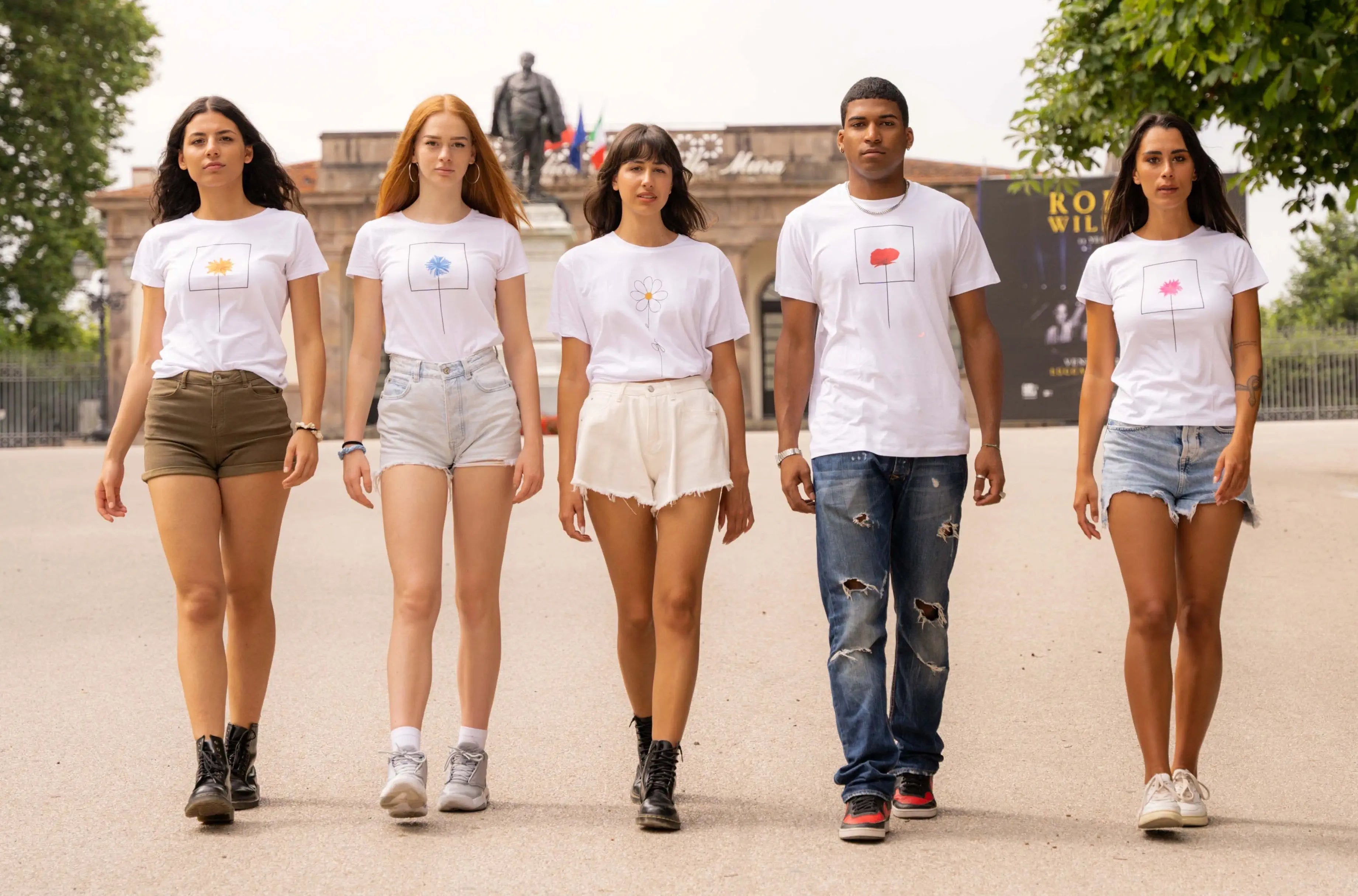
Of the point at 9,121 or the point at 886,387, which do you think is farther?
the point at 9,121

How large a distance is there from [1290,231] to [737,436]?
11.4 meters

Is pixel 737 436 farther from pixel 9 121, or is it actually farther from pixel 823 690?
pixel 9 121

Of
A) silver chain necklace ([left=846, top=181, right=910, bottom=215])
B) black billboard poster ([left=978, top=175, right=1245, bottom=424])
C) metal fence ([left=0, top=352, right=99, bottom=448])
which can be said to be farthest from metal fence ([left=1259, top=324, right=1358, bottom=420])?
silver chain necklace ([left=846, top=181, right=910, bottom=215])

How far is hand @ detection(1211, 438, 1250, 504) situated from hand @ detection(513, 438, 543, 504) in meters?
1.70

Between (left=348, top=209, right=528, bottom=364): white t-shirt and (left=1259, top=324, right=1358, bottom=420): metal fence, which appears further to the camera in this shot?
(left=1259, top=324, right=1358, bottom=420): metal fence

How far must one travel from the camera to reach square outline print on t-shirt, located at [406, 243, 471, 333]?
14.0 ft

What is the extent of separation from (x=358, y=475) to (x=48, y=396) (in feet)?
115

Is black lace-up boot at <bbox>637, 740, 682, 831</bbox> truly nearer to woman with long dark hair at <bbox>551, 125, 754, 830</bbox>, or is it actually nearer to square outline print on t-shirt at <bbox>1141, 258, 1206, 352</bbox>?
woman with long dark hair at <bbox>551, 125, 754, 830</bbox>

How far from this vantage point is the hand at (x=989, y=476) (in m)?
4.17

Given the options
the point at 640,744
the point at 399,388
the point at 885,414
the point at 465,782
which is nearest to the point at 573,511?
the point at 399,388

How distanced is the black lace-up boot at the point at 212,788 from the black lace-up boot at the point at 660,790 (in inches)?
41.0

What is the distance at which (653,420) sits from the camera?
4176 mm

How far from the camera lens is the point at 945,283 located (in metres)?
4.18

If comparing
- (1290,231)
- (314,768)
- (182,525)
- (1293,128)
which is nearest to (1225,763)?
(314,768)
